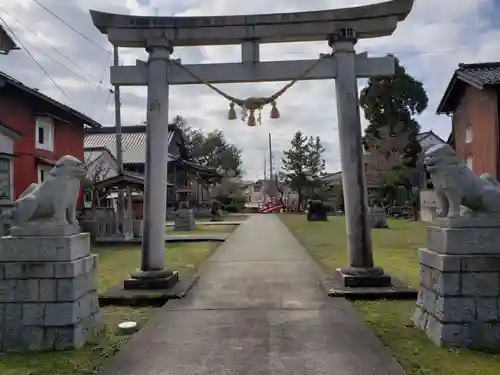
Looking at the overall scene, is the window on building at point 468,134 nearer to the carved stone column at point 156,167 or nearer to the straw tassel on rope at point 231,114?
the straw tassel on rope at point 231,114

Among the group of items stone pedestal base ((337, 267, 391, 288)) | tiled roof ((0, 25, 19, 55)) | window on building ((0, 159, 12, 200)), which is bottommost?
stone pedestal base ((337, 267, 391, 288))

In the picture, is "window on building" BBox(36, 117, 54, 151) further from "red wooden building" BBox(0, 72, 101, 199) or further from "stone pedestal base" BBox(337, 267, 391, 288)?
"stone pedestal base" BBox(337, 267, 391, 288)

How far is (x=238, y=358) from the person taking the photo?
4.50 meters

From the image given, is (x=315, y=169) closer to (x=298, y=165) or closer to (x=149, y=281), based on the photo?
(x=298, y=165)

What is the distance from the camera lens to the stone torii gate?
7.64 m

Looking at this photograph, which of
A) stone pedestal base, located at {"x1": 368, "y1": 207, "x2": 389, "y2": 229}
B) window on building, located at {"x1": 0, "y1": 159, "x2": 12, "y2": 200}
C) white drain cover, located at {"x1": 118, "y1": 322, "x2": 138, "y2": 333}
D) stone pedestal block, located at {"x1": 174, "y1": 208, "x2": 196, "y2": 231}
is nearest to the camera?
white drain cover, located at {"x1": 118, "y1": 322, "x2": 138, "y2": 333}

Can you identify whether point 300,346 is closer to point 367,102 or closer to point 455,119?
point 455,119

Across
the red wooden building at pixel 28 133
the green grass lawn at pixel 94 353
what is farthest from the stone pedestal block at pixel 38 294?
the red wooden building at pixel 28 133

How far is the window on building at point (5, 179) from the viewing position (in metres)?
15.5

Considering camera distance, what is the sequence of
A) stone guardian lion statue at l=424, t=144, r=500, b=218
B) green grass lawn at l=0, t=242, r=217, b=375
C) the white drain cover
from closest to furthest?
green grass lawn at l=0, t=242, r=217, b=375 → stone guardian lion statue at l=424, t=144, r=500, b=218 → the white drain cover

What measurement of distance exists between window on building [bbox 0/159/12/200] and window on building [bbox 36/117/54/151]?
3356 millimetres

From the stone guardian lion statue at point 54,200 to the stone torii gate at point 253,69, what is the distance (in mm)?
2539

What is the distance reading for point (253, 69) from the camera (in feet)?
25.7

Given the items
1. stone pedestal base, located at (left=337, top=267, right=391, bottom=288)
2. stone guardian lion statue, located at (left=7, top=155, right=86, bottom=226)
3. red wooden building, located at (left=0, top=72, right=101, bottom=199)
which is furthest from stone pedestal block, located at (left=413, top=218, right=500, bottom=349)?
red wooden building, located at (left=0, top=72, right=101, bottom=199)
